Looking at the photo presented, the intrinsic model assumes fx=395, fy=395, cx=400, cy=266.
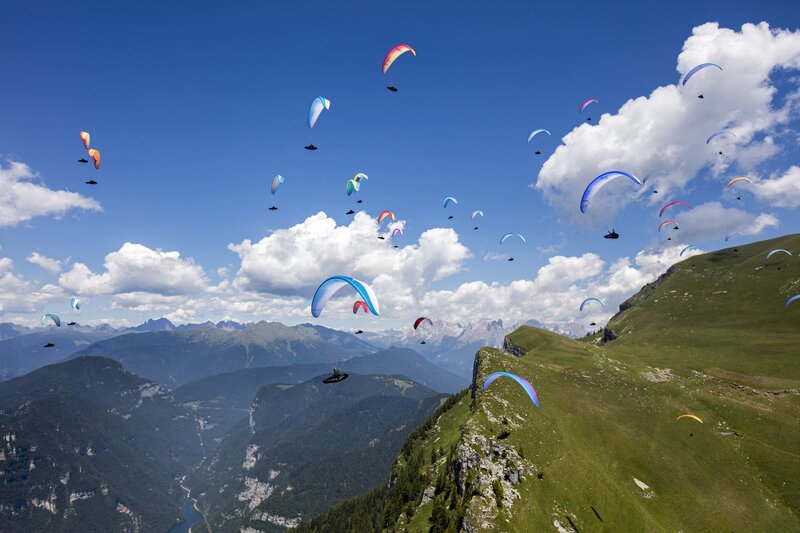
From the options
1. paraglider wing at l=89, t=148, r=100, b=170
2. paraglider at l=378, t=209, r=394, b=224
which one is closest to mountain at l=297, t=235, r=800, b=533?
paraglider at l=378, t=209, r=394, b=224

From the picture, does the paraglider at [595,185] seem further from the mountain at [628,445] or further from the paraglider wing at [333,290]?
the mountain at [628,445]

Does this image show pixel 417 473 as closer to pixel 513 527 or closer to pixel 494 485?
pixel 494 485

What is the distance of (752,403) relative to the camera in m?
100

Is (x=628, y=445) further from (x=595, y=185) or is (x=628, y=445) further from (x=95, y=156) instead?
(x=95, y=156)

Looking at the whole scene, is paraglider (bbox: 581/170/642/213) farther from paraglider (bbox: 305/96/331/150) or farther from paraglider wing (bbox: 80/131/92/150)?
paraglider wing (bbox: 80/131/92/150)

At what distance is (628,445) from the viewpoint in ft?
302

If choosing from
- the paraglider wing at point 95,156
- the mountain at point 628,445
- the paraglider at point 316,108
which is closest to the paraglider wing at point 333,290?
the paraglider at point 316,108

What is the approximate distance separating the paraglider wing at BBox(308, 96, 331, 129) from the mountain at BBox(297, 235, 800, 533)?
80.1 meters

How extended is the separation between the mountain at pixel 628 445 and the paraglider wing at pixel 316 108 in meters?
80.1

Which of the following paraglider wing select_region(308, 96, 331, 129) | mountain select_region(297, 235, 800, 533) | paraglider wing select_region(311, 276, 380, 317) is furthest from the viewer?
mountain select_region(297, 235, 800, 533)

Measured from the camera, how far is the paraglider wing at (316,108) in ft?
164

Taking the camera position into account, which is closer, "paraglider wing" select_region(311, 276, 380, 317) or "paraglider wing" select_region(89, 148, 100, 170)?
"paraglider wing" select_region(311, 276, 380, 317)

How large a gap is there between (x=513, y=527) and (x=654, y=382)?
69040 millimetres

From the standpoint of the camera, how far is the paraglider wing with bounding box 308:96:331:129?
164 ft
